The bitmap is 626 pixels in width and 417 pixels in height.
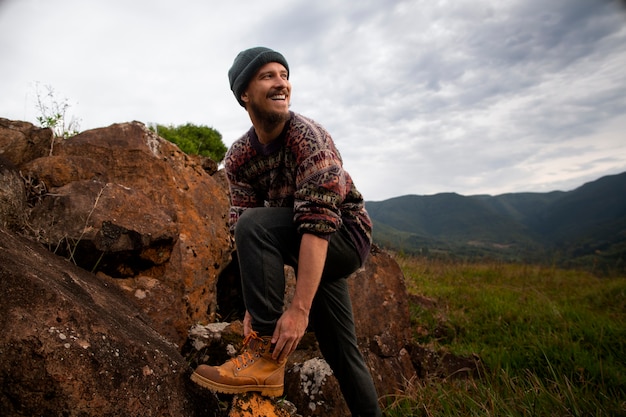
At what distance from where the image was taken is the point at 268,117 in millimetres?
2201

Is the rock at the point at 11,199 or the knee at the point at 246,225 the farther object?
the rock at the point at 11,199

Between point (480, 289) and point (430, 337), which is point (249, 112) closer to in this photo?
point (430, 337)

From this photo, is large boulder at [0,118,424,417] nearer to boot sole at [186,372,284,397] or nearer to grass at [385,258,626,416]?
boot sole at [186,372,284,397]

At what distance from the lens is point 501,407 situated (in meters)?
2.45

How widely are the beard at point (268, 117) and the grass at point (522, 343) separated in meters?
2.10

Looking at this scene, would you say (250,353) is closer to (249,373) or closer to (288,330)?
(249,373)

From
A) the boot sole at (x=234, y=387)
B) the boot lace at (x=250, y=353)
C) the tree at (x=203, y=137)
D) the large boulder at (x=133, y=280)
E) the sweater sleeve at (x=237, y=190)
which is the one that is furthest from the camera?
the tree at (x=203, y=137)

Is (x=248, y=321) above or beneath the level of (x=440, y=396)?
above

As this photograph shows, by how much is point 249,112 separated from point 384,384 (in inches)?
108

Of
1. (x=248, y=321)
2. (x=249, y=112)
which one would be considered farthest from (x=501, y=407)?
(x=249, y=112)

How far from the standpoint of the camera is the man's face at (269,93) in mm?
2197

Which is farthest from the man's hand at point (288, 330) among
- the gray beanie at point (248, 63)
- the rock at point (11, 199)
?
the rock at point (11, 199)

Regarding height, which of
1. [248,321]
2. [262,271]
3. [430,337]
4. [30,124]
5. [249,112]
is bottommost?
[430,337]

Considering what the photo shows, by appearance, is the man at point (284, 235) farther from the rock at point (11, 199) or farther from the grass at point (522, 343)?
the rock at point (11, 199)
